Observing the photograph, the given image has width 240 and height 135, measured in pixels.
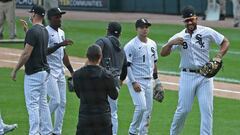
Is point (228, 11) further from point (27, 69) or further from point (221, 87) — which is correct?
point (27, 69)

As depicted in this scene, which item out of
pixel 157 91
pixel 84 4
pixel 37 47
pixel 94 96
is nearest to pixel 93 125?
pixel 94 96

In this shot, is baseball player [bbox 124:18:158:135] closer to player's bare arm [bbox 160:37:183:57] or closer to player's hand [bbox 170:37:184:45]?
player's bare arm [bbox 160:37:183:57]

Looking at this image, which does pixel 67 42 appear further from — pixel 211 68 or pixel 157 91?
pixel 211 68

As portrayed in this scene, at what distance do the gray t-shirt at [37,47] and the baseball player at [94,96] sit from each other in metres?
2.41

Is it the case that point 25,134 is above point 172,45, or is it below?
below

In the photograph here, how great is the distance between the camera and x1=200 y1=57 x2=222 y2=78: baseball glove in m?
11.7

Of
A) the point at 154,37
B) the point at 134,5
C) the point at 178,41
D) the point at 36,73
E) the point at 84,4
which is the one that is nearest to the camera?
the point at 178,41

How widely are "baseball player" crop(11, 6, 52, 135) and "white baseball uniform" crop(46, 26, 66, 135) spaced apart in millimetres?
405

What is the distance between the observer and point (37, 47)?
12.0 m

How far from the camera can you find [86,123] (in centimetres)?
958

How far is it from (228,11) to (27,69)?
88.2 feet

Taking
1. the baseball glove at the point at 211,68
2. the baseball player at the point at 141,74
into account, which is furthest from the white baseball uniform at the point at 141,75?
the baseball glove at the point at 211,68

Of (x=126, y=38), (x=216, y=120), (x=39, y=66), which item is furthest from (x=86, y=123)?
(x=126, y=38)

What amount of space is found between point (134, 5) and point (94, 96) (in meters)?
31.8
